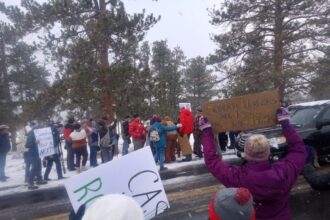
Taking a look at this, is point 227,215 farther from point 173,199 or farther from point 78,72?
point 78,72

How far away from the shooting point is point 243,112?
4.52m

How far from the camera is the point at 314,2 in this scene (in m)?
24.0

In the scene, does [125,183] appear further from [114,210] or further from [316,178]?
[316,178]

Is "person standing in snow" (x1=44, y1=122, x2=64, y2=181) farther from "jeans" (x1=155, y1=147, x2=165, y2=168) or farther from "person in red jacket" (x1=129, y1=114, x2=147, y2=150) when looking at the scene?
"jeans" (x1=155, y1=147, x2=165, y2=168)

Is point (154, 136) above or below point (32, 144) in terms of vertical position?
below

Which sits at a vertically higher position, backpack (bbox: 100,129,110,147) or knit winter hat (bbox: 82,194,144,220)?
knit winter hat (bbox: 82,194,144,220)


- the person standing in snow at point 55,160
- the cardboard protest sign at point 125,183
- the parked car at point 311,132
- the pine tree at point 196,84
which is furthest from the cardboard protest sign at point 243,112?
the pine tree at point 196,84

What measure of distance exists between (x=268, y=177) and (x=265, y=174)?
32 mm

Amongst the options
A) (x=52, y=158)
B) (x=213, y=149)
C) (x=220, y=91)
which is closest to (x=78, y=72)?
A: (x=52, y=158)

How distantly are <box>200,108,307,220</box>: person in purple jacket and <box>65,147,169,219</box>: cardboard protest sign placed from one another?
0.53m

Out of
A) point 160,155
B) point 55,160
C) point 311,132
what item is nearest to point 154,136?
point 160,155

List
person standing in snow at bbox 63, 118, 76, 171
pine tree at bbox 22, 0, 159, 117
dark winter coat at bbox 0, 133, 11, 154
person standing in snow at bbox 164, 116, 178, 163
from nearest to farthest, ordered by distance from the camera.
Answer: dark winter coat at bbox 0, 133, 11, 154 → person standing in snow at bbox 63, 118, 76, 171 → person standing in snow at bbox 164, 116, 178, 163 → pine tree at bbox 22, 0, 159, 117

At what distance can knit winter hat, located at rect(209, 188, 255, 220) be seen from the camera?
8.71 ft

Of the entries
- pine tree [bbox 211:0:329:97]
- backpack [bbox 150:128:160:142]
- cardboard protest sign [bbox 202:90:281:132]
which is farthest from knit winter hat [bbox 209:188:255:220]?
pine tree [bbox 211:0:329:97]
